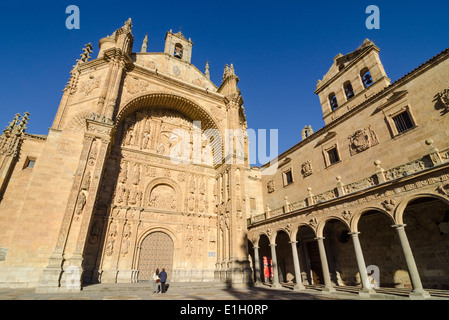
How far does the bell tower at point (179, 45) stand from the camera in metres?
22.9

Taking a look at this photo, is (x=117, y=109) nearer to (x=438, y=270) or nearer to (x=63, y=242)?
(x=63, y=242)

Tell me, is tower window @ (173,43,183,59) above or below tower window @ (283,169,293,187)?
above

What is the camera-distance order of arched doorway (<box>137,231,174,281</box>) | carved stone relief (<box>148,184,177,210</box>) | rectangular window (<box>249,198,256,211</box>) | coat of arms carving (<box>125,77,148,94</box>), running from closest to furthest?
1. arched doorway (<box>137,231,174,281</box>)
2. carved stone relief (<box>148,184,177,210</box>)
3. coat of arms carving (<box>125,77,148,94</box>)
4. rectangular window (<box>249,198,256,211</box>)

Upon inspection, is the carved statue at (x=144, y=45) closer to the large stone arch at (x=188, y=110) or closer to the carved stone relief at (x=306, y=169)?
the large stone arch at (x=188, y=110)

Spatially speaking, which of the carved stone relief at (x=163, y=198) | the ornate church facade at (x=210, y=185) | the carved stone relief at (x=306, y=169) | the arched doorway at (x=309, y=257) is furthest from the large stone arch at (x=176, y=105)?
the arched doorway at (x=309, y=257)

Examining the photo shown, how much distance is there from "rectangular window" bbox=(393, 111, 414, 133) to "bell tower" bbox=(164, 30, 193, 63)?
19115 mm

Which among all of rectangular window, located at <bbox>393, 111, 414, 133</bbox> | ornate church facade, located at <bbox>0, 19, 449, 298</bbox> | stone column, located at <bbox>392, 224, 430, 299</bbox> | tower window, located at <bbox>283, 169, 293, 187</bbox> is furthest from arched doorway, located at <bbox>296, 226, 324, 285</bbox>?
rectangular window, located at <bbox>393, 111, 414, 133</bbox>

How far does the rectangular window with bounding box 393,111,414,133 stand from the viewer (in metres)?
11.8

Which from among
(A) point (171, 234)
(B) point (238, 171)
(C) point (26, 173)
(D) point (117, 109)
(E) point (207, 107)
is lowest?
(A) point (171, 234)

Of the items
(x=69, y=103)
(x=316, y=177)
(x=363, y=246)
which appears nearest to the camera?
(x=363, y=246)

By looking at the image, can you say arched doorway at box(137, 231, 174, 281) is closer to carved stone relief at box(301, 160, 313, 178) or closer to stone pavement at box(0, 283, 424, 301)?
stone pavement at box(0, 283, 424, 301)

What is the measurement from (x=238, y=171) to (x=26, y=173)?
13718 millimetres

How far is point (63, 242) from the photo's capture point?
10117mm

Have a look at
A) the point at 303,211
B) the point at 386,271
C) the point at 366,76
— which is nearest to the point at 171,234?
the point at 303,211
